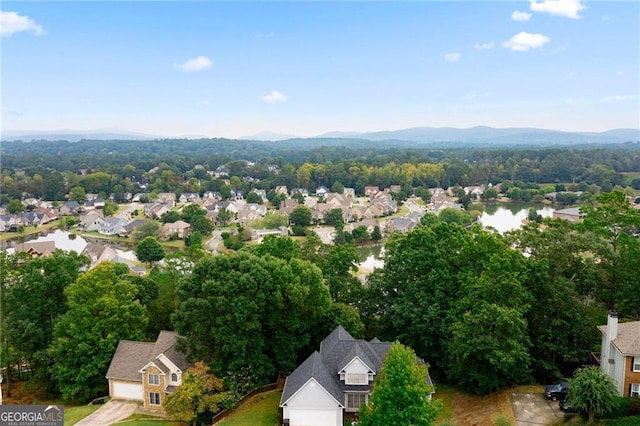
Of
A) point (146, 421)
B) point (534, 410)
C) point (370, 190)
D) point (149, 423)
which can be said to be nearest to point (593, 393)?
point (534, 410)

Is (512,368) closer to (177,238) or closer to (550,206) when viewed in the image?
(177,238)

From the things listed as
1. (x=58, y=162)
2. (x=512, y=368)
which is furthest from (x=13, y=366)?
(x=58, y=162)

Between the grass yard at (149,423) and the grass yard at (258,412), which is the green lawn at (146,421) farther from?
the grass yard at (258,412)

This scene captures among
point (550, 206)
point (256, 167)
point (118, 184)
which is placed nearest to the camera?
point (550, 206)

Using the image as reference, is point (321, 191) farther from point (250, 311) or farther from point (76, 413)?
point (76, 413)

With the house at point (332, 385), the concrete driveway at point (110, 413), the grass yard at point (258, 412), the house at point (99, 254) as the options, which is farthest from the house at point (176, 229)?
the house at point (332, 385)
